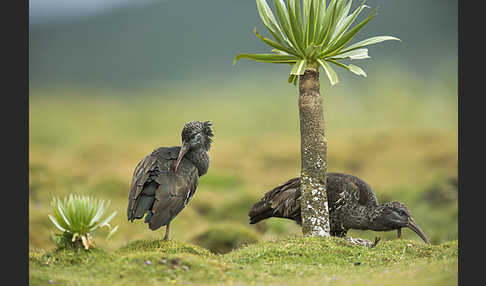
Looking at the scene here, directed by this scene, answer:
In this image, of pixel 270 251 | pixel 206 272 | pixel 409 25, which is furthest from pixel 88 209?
pixel 409 25

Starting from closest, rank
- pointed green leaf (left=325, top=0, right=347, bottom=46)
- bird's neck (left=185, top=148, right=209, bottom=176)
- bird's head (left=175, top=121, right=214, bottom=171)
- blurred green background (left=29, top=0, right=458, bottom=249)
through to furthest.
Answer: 1. pointed green leaf (left=325, top=0, right=347, bottom=46)
2. bird's head (left=175, top=121, right=214, bottom=171)
3. bird's neck (left=185, top=148, right=209, bottom=176)
4. blurred green background (left=29, top=0, right=458, bottom=249)

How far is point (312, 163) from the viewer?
9.91 metres

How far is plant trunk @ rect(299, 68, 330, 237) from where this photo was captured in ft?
32.5

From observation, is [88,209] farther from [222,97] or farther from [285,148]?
[222,97]

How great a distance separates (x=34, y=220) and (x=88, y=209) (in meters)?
10.7

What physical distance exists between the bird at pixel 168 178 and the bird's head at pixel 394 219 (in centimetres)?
376

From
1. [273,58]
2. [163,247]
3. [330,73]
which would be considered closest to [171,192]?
[163,247]

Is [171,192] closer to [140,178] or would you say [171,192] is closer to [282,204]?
[140,178]

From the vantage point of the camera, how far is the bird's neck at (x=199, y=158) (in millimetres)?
10266

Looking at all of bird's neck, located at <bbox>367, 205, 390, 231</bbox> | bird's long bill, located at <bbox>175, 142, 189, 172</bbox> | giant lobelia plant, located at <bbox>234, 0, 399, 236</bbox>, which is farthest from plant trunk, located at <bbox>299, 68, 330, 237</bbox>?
bird's long bill, located at <bbox>175, 142, 189, 172</bbox>

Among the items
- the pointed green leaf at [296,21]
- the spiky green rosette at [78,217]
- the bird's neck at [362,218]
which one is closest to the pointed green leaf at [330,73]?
the pointed green leaf at [296,21]

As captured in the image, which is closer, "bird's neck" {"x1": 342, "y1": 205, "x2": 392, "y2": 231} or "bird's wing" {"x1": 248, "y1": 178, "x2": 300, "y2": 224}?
"bird's neck" {"x1": 342, "y1": 205, "x2": 392, "y2": 231}

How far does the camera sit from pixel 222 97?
89.8 metres

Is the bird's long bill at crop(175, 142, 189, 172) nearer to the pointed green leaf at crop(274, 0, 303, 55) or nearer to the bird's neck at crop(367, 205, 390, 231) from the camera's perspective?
the pointed green leaf at crop(274, 0, 303, 55)
